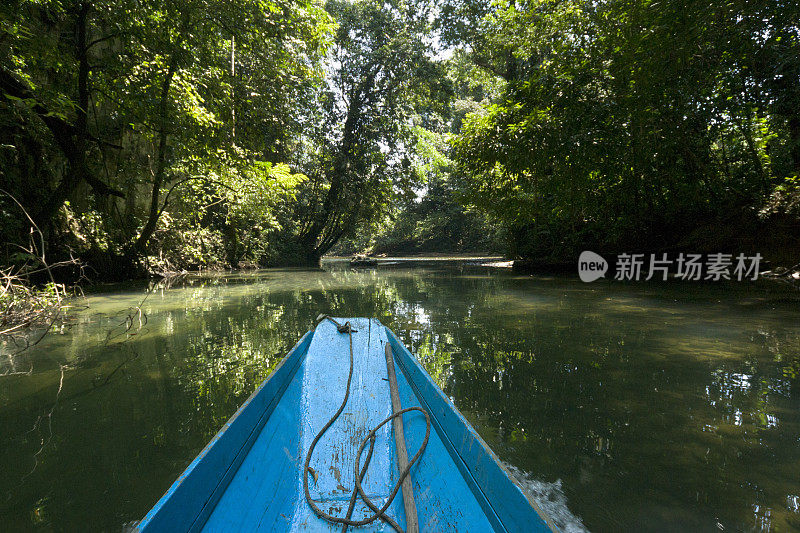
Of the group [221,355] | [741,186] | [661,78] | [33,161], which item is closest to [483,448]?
[221,355]

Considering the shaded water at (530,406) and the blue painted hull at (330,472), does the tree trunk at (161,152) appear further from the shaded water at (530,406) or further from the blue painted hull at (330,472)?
the blue painted hull at (330,472)

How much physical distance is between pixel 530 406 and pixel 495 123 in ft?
29.6

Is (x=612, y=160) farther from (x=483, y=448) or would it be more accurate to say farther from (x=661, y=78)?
(x=483, y=448)

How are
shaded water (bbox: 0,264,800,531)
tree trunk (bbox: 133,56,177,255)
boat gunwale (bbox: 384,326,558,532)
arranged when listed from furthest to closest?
tree trunk (bbox: 133,56,177,255) < shaded water (bbox: 0,264,800,531) < boat gunwale (bbox: 384,326,558,532)

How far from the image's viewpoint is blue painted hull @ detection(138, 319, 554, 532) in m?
1.11

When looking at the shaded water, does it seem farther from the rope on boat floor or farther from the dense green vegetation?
the dense green vegetation

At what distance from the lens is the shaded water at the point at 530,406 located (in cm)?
157

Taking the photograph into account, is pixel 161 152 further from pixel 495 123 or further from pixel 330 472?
pixel 330 472

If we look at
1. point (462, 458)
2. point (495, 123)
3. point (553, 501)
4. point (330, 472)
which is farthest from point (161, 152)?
point (553, 501)

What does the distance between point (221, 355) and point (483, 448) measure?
3.22 meters

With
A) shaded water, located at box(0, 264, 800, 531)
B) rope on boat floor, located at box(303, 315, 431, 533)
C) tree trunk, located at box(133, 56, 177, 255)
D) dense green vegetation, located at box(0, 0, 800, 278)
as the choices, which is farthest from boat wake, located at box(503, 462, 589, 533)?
tree trunk, located at box(133, 56, 177, 255)

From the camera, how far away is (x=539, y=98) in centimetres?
926

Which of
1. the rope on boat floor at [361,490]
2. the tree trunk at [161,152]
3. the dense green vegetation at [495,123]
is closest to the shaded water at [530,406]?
the rope on boat floor at [361,490]

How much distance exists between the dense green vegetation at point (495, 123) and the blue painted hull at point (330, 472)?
579cm
